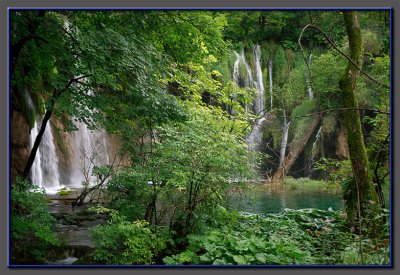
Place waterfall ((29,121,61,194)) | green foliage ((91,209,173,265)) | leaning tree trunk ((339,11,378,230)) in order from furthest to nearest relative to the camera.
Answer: waterfall ((29,121,61,194)), leaning tree trunk ((339,11,378,230)), green foliage ((91,209,173,265))

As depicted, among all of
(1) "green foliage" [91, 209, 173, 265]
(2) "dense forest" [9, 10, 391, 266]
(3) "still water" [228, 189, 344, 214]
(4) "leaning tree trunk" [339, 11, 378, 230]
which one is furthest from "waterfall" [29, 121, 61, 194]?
(4) "leaning tree trunk" [339, 11, 378, 230]

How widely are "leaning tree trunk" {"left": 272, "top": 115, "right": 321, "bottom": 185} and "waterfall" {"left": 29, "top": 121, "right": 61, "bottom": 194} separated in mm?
4219

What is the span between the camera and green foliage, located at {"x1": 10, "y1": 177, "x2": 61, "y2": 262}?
2.99 m

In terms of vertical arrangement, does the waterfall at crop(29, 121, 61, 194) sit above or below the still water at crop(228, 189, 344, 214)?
above

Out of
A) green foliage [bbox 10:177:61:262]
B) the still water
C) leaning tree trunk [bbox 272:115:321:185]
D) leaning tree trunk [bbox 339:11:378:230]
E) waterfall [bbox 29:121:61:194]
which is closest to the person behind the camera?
green foliage [bbox 10:177:61:262]

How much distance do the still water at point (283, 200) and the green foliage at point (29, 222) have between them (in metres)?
1.98

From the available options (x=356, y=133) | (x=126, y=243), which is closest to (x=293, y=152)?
(x=356, y=133)

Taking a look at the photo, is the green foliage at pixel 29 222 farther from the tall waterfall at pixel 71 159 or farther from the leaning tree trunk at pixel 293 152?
the leaning tree trunk at pixel 293 152

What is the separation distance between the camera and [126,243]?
3.40 metres

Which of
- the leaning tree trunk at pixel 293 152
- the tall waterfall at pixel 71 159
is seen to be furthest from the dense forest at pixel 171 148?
the tall waterfall at pixel 71 159

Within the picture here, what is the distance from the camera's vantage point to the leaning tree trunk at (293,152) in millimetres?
6059

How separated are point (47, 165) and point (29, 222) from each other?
507 centimetres

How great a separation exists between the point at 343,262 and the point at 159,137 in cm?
238

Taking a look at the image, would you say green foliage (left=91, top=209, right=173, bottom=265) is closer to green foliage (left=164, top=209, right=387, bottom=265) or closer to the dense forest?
the dense forest
